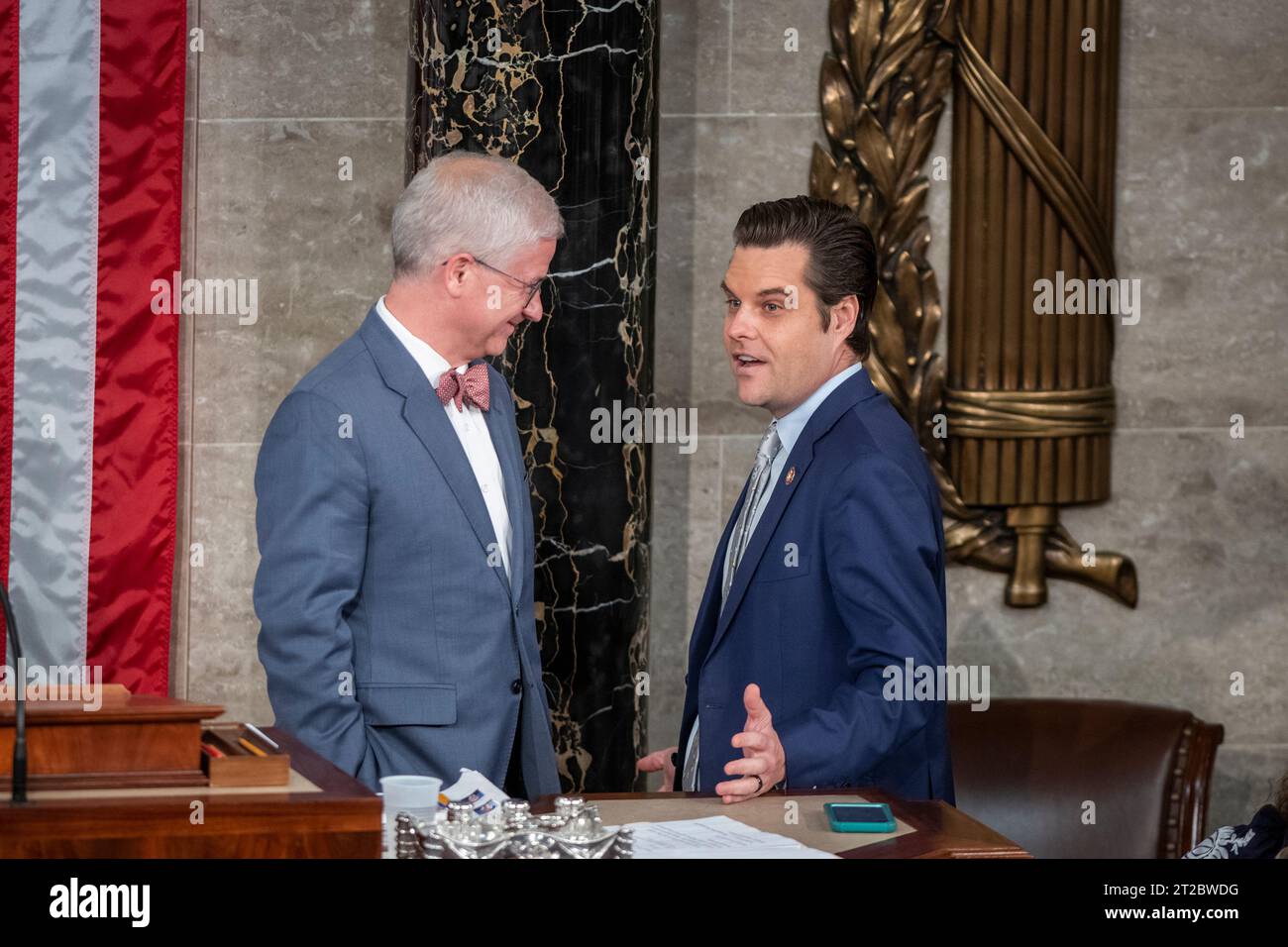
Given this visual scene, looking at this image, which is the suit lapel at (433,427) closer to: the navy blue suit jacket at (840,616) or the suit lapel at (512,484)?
the suit lapel at (512,484)

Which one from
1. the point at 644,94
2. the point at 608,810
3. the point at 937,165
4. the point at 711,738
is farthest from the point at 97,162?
the point at 608,810

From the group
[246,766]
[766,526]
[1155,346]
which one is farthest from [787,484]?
[1155,346]

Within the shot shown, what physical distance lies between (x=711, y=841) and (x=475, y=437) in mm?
1207

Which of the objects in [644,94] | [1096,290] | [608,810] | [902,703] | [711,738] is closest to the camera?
[608,810]

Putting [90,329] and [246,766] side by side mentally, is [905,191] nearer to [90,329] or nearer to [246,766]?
[90,329]

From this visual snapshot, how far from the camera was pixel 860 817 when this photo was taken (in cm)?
205

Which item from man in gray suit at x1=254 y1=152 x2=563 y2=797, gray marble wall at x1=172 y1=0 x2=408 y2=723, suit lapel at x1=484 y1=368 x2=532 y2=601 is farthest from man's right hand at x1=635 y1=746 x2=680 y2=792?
gray marble wall at x1=172 y1=0 x2=408 y2=723

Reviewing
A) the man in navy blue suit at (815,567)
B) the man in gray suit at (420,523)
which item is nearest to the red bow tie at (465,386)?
the man in gray suit at (420,523)

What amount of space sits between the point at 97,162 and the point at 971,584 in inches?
111

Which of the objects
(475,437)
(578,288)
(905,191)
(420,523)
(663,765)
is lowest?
(663,765)

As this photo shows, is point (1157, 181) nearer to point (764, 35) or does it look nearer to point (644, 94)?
point (764, 35)

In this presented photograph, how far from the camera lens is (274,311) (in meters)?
4.50

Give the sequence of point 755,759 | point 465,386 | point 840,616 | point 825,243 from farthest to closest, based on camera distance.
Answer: point 465,386, point 825,243, point 840,616, point 755,759

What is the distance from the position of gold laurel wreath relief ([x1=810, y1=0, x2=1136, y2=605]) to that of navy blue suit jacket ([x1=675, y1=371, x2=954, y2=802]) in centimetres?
172
